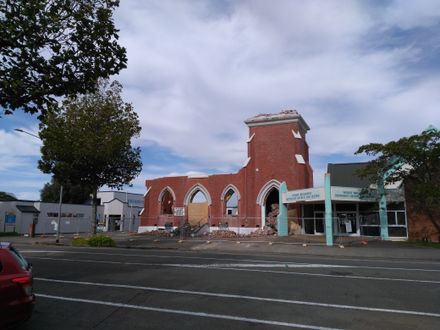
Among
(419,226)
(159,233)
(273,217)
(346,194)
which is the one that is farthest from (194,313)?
(159,233)

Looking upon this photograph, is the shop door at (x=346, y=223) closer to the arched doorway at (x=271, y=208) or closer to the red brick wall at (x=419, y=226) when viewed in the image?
the red brick wall at (x=419, y=226)

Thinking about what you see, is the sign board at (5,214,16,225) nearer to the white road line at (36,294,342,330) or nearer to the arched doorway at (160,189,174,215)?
the arched doorway at (160,189,174,215)

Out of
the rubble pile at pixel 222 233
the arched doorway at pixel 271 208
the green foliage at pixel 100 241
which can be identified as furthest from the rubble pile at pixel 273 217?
the green foliage at pixel 100 241

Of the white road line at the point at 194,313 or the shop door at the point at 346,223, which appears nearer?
the white road line at the point at 194,313

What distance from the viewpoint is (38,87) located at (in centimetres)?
990

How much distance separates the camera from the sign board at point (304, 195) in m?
31.7

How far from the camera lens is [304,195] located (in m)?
32.9

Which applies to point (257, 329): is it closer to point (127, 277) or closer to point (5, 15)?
point (127, 277)

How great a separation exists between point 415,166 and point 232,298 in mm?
21370

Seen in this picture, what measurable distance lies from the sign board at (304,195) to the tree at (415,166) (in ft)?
14.0

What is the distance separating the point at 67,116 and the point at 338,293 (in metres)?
23.4

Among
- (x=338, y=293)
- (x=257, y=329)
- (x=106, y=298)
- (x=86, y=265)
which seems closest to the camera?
(x=257, y=329)

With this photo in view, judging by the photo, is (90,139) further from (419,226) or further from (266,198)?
(419,226)

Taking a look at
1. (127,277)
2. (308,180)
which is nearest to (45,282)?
(127,277)
